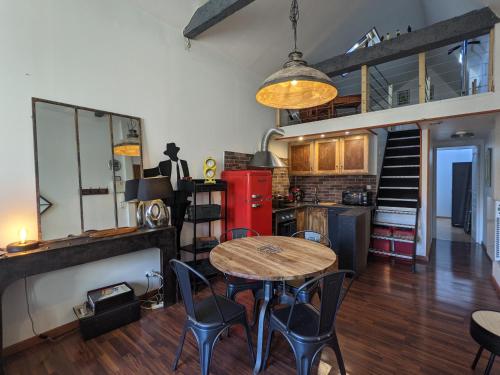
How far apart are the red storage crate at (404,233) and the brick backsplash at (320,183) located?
2.57 ft

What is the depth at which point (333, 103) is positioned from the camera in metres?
4.42

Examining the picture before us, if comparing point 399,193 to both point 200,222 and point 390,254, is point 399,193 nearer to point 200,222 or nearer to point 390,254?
point 390,254

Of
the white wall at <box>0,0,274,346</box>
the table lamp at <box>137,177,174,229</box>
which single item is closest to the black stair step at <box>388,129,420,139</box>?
the white wall at <box>0,0,274,346</box>

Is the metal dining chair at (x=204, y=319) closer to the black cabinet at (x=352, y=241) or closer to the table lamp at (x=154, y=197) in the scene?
the table lamp at (x=154, y=197)

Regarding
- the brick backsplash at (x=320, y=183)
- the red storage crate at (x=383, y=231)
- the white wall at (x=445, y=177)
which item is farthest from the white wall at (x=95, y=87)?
the white wall at (x=445, y=177)

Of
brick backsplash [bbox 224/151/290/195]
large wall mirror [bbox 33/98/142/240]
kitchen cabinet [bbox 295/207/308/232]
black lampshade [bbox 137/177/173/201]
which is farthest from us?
kitchen cabinet [bbox 295/207/308/232]

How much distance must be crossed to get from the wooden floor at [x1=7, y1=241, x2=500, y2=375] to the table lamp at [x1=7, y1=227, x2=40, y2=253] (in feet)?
2.92

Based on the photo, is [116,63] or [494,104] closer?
[116,63]

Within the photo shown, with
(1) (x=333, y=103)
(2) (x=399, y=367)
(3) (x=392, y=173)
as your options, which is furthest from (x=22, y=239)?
(3) (x=392, y=173)

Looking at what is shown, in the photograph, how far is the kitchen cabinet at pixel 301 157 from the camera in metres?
4.98

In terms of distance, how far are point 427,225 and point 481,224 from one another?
193 cm

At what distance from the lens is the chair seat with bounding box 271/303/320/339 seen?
158cm

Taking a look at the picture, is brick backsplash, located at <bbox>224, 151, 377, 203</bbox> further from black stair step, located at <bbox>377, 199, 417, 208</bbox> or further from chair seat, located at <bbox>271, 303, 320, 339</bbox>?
chair seat, located at <bbox>271, 303, 320, 339</bbox>

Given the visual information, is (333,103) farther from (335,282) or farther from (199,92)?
(335,282)
